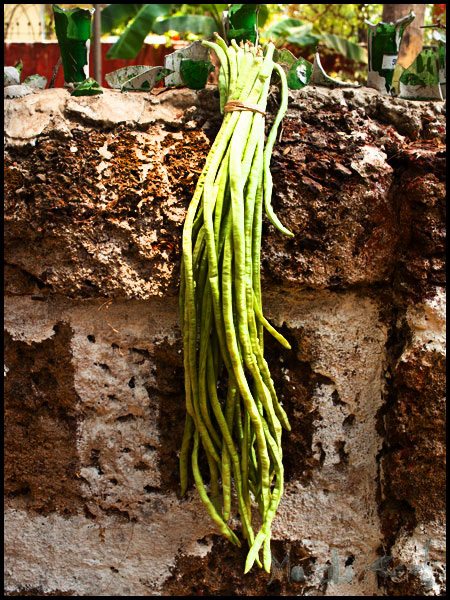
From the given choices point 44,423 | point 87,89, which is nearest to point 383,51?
point 87,89

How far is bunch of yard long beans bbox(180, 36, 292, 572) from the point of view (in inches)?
30.2

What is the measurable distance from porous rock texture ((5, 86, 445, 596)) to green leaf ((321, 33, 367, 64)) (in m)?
4.17

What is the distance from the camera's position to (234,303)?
0.79 meters

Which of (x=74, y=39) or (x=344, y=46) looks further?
(x=344, y=46)

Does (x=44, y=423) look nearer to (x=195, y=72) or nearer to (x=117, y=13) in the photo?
(x=195, y=72)

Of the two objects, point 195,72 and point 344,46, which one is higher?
point 344,46

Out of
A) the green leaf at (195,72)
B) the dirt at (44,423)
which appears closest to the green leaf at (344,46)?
the green leaf at (195,72)

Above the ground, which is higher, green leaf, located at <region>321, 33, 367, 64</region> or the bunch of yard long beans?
green leaf, located at <region>321, 33, 367, 64</region>

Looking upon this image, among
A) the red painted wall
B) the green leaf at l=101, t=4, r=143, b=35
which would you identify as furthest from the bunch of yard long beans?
the red painted wall

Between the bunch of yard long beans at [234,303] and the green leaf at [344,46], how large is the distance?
427cm

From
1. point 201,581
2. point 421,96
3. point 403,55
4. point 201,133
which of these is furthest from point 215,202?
point 403,55

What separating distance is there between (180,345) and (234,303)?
16 centimetres

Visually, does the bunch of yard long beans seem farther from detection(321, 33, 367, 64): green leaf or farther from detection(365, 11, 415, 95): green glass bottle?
detection(321, 33, 367, 64): green leaf

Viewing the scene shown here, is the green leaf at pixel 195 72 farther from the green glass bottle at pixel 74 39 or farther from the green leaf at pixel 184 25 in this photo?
the green leaf at pixel 184 25
